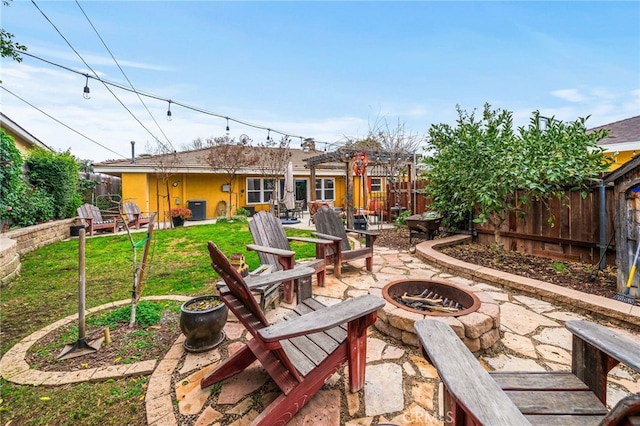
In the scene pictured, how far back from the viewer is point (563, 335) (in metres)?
2.40

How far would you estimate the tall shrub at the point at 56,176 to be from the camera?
727 centimetres

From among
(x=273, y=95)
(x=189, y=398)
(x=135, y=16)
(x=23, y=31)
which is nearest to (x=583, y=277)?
(x=189, y=398)

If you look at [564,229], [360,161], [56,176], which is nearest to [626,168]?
[564,229]

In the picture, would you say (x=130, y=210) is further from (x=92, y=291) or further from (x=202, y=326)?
(x=202, y=326)

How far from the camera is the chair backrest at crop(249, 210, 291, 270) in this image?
3.24m

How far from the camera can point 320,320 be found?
4.67ft

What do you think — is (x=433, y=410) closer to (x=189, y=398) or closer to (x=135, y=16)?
(x=189, y=398)

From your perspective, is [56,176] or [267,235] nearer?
[267,235]

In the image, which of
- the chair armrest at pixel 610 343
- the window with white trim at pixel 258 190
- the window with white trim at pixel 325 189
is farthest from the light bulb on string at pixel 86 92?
the window with white trim at pixel 325 189

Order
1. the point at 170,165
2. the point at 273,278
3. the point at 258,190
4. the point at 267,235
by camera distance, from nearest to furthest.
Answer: the point at 273,278, the point at 267,235, the point at 170,165, the point at 258,190

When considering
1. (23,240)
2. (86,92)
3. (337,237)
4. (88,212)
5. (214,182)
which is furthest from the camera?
(214,182)

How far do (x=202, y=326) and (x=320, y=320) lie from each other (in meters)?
1.19

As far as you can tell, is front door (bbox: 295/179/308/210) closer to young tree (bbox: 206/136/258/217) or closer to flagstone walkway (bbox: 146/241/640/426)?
young tree (bbox: 206/136/258/217)

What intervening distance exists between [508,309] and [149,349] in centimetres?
337
